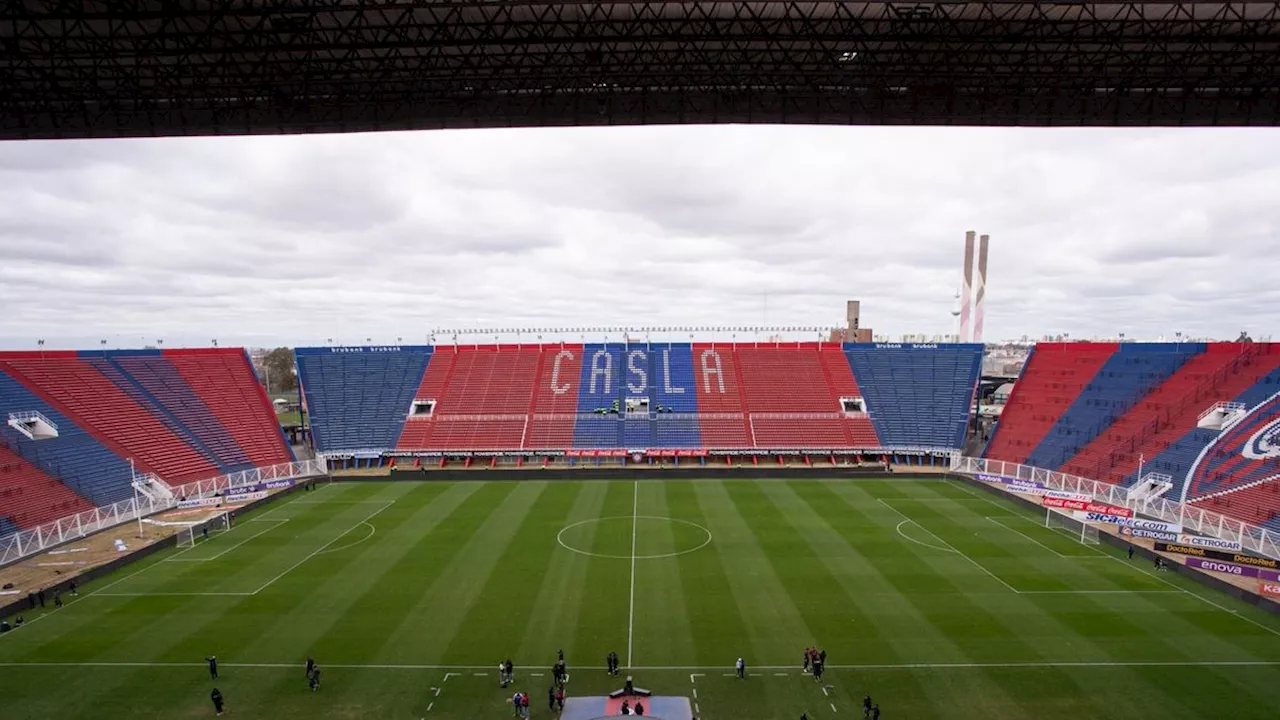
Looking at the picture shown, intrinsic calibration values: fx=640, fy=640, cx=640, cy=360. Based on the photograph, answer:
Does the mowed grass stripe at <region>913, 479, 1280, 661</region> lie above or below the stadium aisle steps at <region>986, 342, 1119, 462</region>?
below

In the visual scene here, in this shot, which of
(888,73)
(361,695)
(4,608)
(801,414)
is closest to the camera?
(888,73)

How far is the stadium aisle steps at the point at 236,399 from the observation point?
1781 inches

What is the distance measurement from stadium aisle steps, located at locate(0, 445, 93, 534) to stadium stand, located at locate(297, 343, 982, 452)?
17619 mm

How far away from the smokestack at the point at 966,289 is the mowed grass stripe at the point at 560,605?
5821 cm

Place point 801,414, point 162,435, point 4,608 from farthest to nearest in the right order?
point 801,414 < point 162,435 < point 4,608

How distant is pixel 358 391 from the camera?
54562 mm

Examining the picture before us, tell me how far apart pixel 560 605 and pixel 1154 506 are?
1229 inches

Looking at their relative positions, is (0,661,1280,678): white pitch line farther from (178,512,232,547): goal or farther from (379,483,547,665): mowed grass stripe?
(178,512,232,547): goal

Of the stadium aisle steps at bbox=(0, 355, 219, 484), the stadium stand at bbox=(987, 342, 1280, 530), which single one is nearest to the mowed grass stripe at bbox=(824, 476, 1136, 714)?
the stadium stand at bbox=(987, 342, 1280, 530)

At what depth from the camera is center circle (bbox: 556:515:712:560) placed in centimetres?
2853

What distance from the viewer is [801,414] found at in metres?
53.3

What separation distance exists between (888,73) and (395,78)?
42.1 feet

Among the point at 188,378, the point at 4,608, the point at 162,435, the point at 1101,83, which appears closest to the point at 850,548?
the point at 1101,83

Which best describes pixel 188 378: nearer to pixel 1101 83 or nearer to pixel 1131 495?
pixel 1101 83
